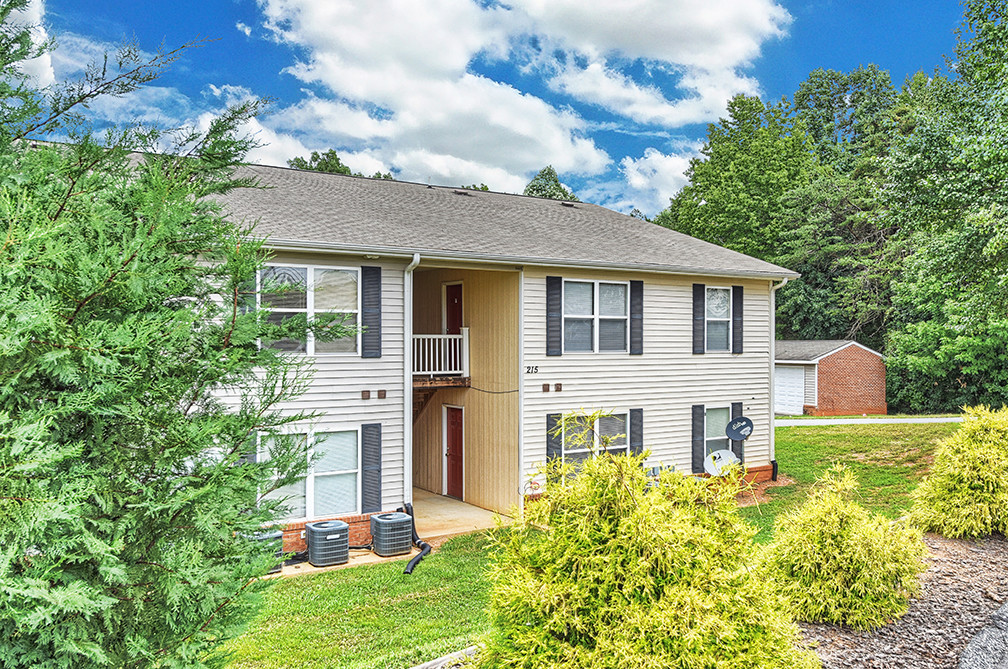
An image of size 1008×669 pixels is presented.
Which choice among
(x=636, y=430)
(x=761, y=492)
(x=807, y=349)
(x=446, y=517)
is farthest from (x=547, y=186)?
(x=446, y=517)

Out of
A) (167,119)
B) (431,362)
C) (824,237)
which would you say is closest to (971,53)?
(431,362)

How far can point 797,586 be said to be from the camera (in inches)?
223

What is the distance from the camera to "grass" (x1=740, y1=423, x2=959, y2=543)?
1322cm

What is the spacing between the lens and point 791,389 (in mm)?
31266

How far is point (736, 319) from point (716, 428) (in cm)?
261

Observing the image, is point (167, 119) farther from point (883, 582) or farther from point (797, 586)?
point (883, 582)

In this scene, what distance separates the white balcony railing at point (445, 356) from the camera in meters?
13.7

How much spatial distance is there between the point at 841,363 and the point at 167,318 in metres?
32.9

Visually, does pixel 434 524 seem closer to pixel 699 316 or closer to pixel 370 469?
pixel 370 469

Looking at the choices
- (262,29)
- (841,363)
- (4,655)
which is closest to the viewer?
(4,655)

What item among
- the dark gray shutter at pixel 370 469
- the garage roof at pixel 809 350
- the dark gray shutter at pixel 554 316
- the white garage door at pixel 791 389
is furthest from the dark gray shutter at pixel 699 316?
the white garage door at pixel 791 389

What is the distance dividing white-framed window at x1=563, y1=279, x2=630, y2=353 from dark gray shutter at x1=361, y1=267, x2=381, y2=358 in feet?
12.6

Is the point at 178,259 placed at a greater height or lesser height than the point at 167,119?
lesser

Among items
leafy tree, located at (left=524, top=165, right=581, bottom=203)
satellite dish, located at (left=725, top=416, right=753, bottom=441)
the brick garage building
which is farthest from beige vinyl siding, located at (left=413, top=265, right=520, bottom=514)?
leafy tree, located at (left=524, top=165, right=581, bottom=203)
